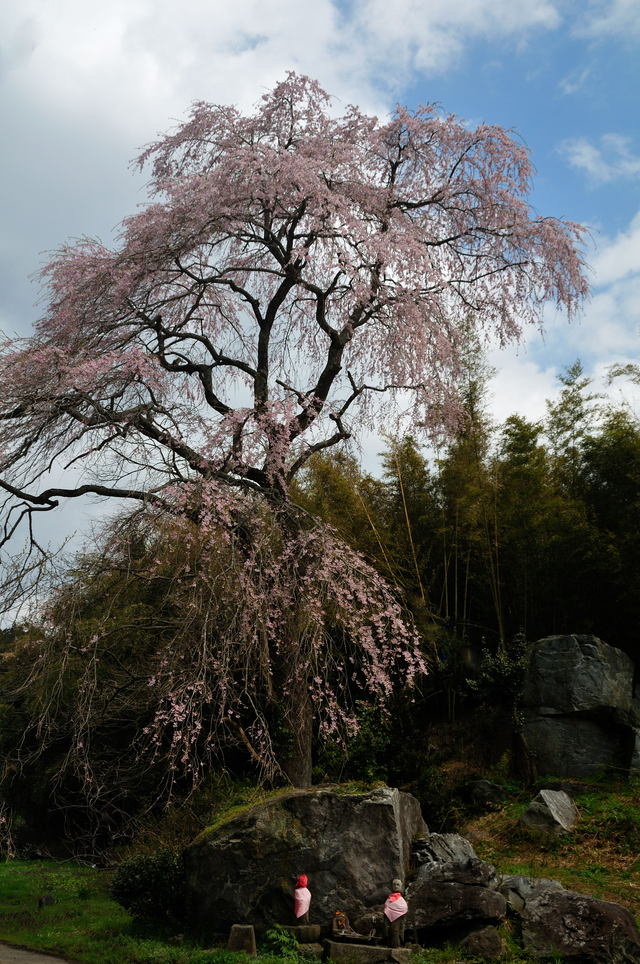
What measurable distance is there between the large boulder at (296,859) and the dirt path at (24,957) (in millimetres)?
1274

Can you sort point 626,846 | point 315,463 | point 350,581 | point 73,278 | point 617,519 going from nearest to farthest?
point 350,581 → point 626,846 → point 73,278 → point 617,519 → point 315,463

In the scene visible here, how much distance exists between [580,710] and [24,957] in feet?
26.7

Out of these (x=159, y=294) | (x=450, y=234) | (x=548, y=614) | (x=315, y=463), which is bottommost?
(x=548, y=614)

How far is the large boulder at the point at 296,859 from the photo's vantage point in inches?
276

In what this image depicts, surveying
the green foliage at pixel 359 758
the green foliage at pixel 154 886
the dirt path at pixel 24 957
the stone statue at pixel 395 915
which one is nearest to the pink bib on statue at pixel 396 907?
the stone statue at pixel 395 915

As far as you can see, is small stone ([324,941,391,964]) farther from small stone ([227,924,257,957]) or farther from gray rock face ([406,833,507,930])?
small stone ([227,924,257,957])

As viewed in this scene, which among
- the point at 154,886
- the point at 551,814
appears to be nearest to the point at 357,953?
the point at 154,886

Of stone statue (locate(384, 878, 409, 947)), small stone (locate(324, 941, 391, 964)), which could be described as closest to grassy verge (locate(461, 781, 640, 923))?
stone statue (locate(384, 878, 409, 947))

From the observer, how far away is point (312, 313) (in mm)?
11359

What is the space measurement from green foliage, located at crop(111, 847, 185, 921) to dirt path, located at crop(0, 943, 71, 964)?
2.43ft

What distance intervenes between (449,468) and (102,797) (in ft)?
24.1

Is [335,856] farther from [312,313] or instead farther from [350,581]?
[312,313]

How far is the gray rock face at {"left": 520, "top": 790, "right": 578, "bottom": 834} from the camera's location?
9.73 meters

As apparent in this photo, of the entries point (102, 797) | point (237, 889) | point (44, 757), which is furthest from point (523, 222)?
point (44, 757)
